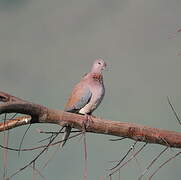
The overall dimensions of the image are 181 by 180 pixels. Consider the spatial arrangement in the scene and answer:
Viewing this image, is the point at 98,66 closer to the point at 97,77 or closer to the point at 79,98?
the point at 97,77

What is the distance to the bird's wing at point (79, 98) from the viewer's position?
5.68 m

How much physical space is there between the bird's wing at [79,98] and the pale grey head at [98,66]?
394 millimetres

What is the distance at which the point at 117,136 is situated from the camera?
3535 mm

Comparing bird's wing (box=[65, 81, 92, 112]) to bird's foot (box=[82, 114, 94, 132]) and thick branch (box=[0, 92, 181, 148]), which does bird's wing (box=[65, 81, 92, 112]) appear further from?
bird's foot (box=[82, 114, 94, 132])

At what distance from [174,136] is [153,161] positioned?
339mm

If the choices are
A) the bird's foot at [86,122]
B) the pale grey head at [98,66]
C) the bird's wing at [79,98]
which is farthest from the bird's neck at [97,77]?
the bird's foot at [86,122]

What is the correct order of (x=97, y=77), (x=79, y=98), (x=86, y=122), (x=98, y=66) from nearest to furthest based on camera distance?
(x=86, y=122)
(x=79, y=98)
(x=97, y=77)
(x=98, y=66)

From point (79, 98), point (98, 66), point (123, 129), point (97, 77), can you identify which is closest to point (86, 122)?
point (123, 129)

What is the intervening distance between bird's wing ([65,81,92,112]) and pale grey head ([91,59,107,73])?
394 mm

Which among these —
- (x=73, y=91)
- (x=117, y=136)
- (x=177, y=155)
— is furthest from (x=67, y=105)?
(x=177, y=155)

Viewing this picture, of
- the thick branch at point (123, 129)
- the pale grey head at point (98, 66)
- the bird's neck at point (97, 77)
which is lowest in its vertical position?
the thick branch at point (123, 129)

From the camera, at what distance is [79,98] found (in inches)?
225

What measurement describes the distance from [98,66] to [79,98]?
0.71 meters

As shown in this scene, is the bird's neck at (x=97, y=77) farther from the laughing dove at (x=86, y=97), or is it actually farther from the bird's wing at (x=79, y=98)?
the bird's wing at (x=79, y=98)
